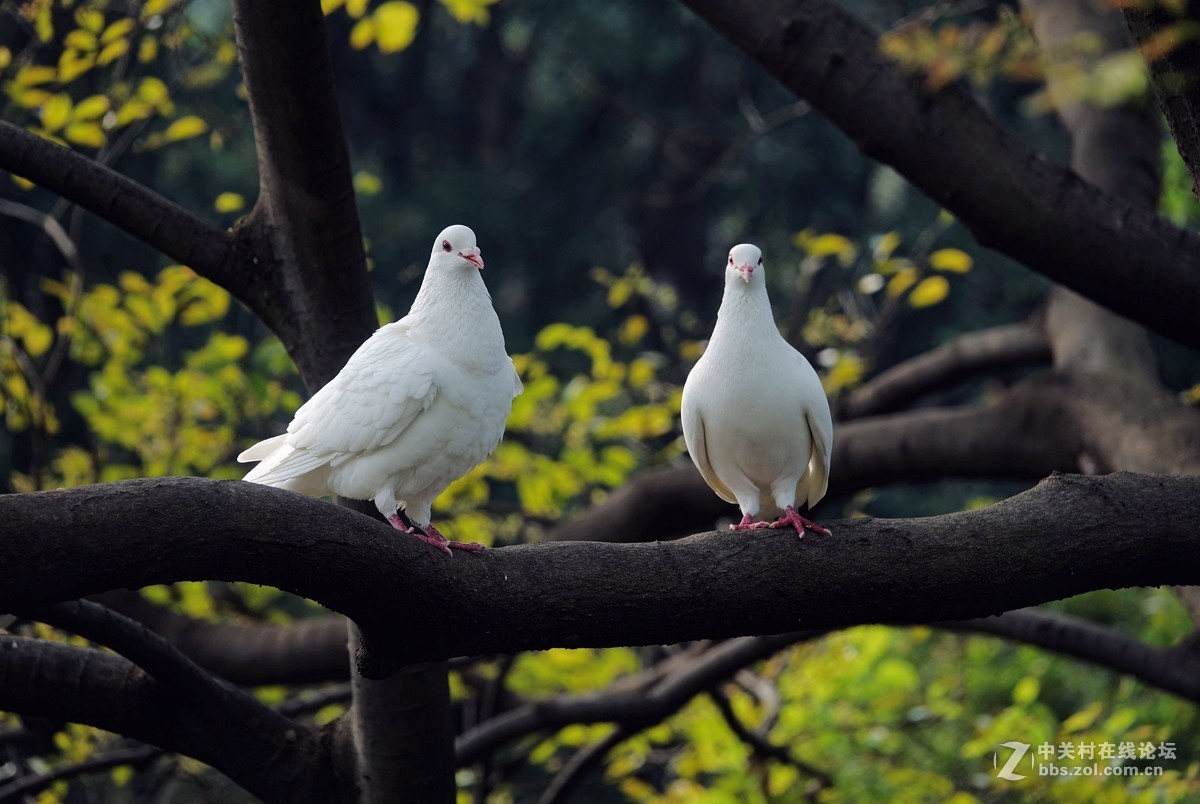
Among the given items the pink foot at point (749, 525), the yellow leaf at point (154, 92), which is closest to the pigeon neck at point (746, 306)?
the pink foot at point (749, 525)

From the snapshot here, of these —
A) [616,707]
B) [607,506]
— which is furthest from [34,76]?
[616,707]

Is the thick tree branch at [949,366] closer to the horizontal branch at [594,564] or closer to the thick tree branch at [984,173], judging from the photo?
the thick tree branch at [984,173]

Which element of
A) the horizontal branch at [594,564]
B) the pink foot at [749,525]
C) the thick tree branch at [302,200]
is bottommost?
the horizontal branch at [594,564]

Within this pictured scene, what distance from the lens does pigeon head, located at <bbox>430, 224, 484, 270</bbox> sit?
351 cm

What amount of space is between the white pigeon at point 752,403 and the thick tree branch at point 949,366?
8.89 feet

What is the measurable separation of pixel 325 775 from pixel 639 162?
14539mm

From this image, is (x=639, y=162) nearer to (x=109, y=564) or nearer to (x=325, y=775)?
(x=325, y=775)

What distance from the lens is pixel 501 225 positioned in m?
16.5

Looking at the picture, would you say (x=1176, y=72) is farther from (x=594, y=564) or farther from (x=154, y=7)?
(x=154, y=7)

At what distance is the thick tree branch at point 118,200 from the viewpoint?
11.3ft

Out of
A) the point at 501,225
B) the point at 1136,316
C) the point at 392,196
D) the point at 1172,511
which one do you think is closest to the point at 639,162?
the point at 501,225

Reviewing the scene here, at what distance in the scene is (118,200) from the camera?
3.59 metres

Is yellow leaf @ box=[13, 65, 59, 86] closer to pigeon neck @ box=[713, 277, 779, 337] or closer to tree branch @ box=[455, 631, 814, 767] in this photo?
pigeon neck @ box=[713, 277, 779, 337]

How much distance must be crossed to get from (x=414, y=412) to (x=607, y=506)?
2271 millimetres
